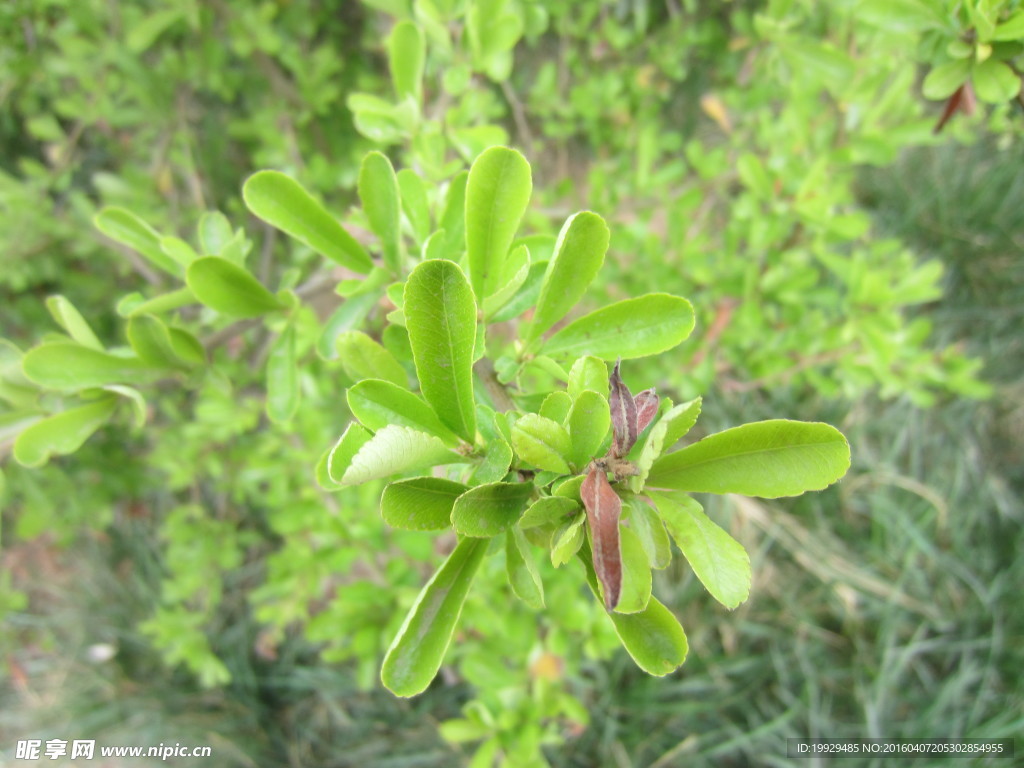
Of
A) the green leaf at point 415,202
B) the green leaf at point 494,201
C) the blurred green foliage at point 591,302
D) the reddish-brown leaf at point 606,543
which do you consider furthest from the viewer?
the blurred green foliage at point 591,302

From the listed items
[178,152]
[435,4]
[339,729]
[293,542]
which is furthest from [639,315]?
[339,729]

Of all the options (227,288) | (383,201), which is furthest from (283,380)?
(383,201)

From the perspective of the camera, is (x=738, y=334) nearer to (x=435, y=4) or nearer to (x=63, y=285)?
(x=435, y=4)

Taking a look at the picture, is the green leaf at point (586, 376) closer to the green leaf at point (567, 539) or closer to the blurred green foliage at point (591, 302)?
the green leaf at point (567, 539)

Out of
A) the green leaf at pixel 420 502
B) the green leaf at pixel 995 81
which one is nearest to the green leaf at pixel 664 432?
the green leaf at pixel 420 502

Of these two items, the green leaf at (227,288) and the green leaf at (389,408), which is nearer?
the green leaf at (389,408)

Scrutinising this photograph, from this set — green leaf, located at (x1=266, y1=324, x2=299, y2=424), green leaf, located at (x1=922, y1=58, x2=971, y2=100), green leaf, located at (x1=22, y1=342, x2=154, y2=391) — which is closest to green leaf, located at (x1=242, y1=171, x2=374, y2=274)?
green leaf, located at (x1=266, y1=324, x2=299, y2=424)

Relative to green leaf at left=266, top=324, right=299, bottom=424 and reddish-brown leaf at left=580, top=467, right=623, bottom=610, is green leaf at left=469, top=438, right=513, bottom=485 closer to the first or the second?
reddish-brown leaf at left=580, top=467, right=623, bottom=610

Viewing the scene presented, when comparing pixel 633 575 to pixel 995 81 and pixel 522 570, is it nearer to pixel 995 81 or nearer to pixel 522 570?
pixel 522 570
